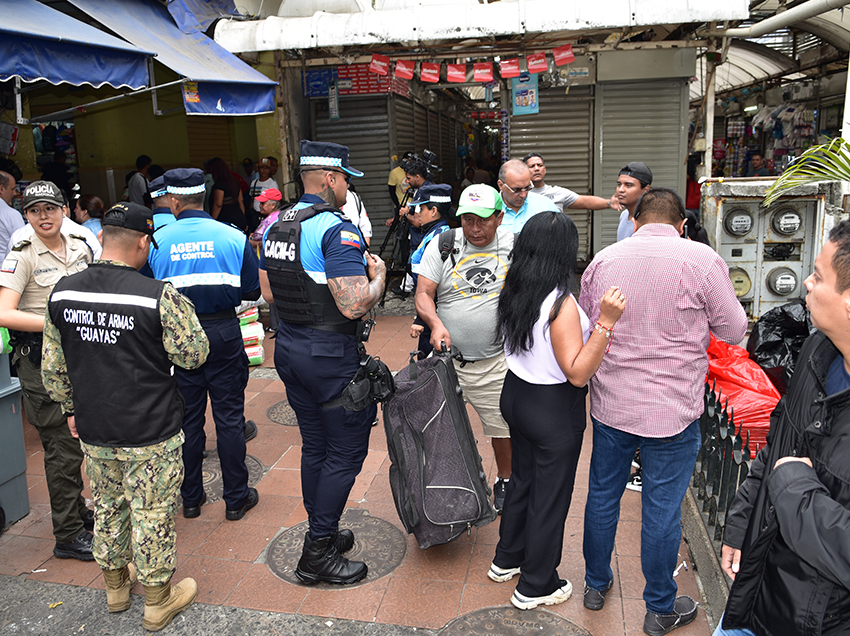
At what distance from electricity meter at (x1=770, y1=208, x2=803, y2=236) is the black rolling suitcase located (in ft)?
14.0

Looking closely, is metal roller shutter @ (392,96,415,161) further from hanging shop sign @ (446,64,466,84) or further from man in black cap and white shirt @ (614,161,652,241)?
man in black cap and white shirt @ (614,161,652,241)

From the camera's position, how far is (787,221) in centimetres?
600

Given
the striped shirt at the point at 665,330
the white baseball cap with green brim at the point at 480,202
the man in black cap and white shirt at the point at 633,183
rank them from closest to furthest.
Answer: the striped shirt at the point at 665,330
the white baseball cap with green brim at the point at 480,202
the man in black cap and white shirt at the point at 633,183

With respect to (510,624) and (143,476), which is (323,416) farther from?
(510,624)

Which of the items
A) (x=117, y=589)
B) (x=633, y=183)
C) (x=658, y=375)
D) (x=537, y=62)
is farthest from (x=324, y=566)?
(x=537, y=62)

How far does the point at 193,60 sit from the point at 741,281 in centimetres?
605

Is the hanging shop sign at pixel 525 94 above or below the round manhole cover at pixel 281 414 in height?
above

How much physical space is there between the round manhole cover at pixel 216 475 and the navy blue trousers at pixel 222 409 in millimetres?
321

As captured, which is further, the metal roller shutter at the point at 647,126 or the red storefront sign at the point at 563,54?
the metal roller shutter at the point at 647,126

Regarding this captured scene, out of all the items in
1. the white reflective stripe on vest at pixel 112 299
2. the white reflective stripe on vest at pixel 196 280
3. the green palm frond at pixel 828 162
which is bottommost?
the white reflective stripe on vest at pixel 196 280

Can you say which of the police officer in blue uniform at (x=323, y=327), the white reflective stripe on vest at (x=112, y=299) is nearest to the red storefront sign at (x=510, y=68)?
the police officer in blue uniform at (x=323, y=327)

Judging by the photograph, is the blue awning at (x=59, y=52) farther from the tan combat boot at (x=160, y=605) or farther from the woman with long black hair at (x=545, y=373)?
the woman with long black hair at (x=545, y=373)

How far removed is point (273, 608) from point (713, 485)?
2.36 metres

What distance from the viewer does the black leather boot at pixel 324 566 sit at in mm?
3307
